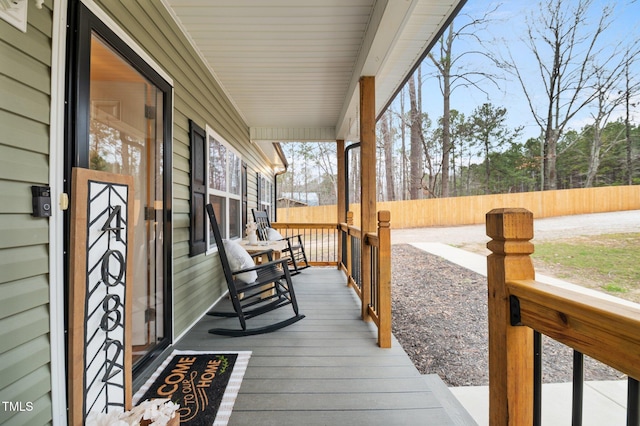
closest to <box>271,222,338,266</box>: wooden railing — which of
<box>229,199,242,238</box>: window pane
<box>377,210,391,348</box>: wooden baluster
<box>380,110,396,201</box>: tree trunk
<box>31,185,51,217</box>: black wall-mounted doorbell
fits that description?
<box>229,199,242,238</box>: window pane

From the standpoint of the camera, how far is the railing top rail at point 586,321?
517 millimetres

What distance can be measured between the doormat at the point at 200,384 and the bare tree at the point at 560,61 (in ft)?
9.59

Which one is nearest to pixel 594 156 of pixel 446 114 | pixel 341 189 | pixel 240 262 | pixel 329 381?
pixel 329 381

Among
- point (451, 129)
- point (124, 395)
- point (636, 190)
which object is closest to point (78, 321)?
point (124, 395)

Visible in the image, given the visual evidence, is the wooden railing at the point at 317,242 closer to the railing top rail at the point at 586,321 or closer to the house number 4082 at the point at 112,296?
the house number 4082 at the point at 112,296

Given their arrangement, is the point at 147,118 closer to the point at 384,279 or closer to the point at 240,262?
the point at 240,262

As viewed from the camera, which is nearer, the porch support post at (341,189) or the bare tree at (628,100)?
the bare tree at (628,100)

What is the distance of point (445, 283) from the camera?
5.70m

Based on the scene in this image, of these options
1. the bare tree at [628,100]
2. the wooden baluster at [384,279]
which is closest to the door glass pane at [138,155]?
the wooden baluster at [384,279]

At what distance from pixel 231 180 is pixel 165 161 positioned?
199 cm

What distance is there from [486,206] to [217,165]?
4.71 metres

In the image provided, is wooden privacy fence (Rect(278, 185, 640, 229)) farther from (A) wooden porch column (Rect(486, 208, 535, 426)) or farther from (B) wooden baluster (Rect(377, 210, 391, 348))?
(A) wooden porch column (Rect(486, 208, 535, 426))

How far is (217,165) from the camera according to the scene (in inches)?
143

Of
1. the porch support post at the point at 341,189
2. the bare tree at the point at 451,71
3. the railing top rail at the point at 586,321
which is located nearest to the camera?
the railing top rail at the point at 586,321
